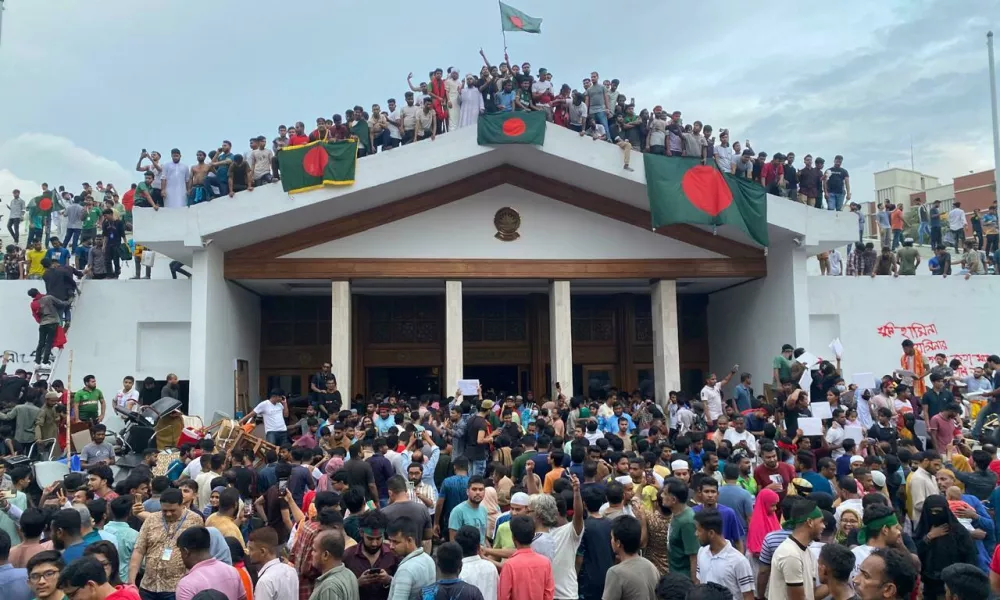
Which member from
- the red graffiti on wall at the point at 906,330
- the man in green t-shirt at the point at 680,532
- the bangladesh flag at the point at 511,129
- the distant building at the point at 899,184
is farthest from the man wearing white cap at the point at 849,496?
the distant building at the point at 899,184

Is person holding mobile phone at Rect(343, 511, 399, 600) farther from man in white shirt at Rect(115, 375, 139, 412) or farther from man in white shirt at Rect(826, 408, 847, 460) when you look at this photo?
man in white shirt at Rect(115, 375, 139, 412)

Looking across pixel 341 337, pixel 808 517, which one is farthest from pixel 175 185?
pixel 808 517

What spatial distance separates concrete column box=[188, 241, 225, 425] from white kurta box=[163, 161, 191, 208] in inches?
38.6

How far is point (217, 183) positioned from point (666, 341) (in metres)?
9.48

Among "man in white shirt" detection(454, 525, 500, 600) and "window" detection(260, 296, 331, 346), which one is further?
"window" detection(260, 296, 331, 346)

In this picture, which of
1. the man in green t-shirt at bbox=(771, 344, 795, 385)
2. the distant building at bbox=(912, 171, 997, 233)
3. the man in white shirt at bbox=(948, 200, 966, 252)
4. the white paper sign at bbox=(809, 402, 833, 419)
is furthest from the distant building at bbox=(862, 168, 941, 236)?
the white paper sign at bbox=(809, 402, 833, 419)

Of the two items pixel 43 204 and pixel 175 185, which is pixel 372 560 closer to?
pixel 175 185

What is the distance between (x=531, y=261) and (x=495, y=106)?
3.17 m

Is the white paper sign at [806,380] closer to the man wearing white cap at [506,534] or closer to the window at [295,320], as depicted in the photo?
the man wearing white cap at [506,534]

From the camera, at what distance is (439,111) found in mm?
15734

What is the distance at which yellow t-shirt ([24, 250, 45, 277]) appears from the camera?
16469mm

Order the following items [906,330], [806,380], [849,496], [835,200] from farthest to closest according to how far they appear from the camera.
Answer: [906,330]
[835,200]
[806,380]
[849,496]

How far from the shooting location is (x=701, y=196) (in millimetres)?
15406

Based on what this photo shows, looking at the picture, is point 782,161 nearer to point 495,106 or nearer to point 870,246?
point 870,246
